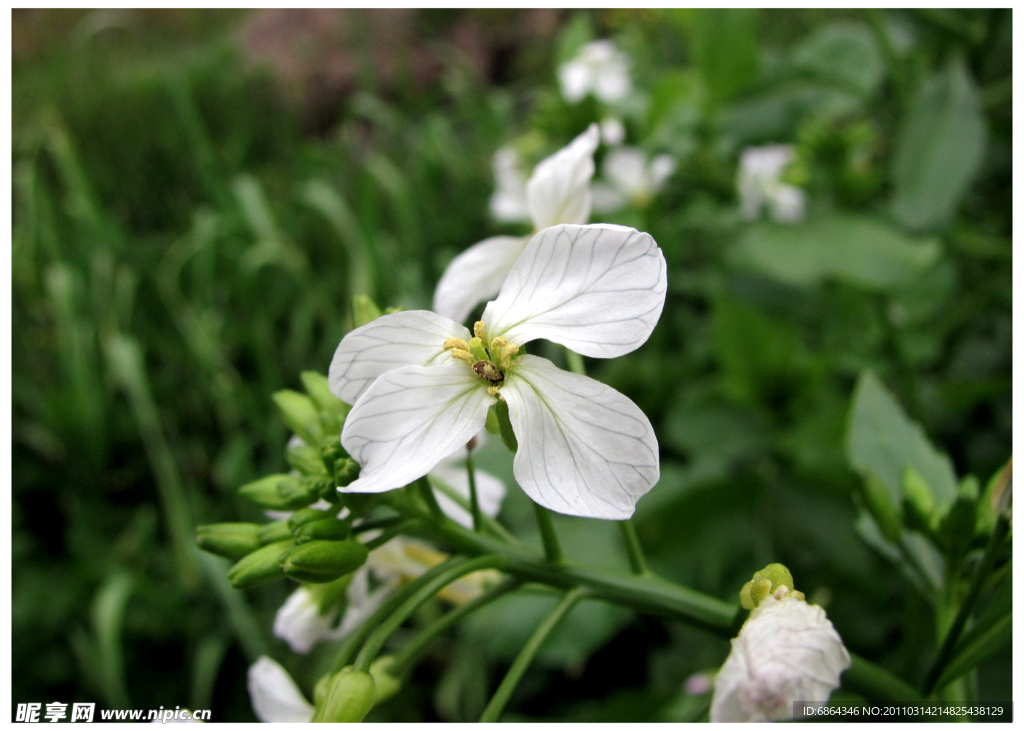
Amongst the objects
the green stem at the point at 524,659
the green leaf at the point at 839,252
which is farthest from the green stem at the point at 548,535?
the green leaf at the point at 839,252

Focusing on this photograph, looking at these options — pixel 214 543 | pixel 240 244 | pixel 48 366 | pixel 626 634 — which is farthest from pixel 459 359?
pixel 48 366

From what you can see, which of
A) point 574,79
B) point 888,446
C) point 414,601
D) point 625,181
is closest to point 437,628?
point 414,601

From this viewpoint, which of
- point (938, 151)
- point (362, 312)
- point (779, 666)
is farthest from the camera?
point (938, 151)

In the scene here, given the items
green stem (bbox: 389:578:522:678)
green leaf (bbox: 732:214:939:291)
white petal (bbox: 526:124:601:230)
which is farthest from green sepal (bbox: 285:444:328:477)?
green leaf (bbox: 732:214:939:291)

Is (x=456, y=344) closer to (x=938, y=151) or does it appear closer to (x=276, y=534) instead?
(x=276, y=534)

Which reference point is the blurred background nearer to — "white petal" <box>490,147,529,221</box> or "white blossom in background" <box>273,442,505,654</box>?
"white petal" <box>490,147,529,221</box>

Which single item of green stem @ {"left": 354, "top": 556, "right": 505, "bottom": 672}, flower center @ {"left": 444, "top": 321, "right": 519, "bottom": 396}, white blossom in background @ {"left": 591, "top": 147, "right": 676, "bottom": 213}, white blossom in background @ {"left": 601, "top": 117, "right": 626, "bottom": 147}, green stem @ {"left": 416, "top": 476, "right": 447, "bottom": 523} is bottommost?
green stem @ {"left": 354, "top": 556, "right": 505, "bottom": 672}

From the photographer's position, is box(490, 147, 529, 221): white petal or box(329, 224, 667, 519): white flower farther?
box(490, 147, 529, 221): white petal
